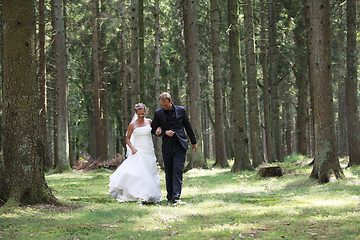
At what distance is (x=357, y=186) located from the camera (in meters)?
10.5

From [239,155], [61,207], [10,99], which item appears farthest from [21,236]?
[239,155]

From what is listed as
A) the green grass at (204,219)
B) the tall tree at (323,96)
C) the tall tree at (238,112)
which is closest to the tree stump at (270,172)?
the tall tree at (323,96)

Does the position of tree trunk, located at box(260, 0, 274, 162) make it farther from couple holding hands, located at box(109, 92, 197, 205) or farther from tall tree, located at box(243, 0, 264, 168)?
couple holding hands, located at box(109, 92, 197, 205)

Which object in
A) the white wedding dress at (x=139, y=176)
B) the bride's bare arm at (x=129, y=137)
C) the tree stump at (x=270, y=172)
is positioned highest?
the bride's bare arm at (x=129, y=137)

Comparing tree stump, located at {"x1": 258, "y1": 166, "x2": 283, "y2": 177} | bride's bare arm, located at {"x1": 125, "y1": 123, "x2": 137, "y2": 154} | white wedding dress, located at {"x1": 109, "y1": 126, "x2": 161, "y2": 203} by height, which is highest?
bride's bare arm, located at {"x1": 125, "y1": 123, "x2": 137, "y2": 154}

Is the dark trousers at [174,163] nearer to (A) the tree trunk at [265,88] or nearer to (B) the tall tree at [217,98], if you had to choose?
(B) the tall tree at [217,98]

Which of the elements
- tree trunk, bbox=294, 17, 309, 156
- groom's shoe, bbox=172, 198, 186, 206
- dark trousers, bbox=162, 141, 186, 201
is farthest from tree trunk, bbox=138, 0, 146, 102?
groom's shoe, bbox=172, 198, 186, 206

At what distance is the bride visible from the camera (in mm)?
9211

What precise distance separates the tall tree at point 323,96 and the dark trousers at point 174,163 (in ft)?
15.1

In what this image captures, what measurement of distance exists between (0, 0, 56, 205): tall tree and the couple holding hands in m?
2.05

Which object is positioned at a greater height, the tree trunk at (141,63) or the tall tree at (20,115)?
the tree trunk at (141,63)

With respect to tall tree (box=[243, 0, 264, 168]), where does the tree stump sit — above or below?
below

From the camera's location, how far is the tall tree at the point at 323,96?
38.0 ft

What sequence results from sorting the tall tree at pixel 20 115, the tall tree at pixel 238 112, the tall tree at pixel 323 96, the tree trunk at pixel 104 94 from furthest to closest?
the tree trunk at pixel 104 94 < the tall tree at pixel 238 112 < the tall tree at pixel 323 96 < the tall tree at pixel 20 115
